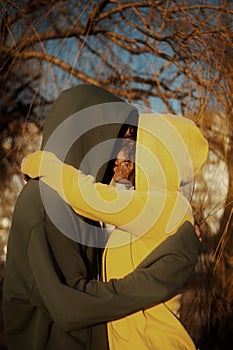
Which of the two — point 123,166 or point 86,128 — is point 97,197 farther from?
point 123,166

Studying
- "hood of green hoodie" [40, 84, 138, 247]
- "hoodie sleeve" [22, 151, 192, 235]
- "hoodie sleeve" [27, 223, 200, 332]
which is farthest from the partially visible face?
"hoodie sleeve" [27, 223, 200, 332]

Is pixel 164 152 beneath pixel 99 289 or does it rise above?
above

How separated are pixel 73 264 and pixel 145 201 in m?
0.24

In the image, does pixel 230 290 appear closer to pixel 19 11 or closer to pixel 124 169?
pixel 124 169

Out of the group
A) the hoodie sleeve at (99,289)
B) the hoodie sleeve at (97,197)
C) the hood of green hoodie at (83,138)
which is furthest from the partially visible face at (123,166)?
the hoodie sleeve at (99,289)

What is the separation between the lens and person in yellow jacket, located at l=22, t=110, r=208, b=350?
1188 millimetres

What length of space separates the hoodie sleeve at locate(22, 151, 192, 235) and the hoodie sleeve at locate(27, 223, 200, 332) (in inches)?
3.8

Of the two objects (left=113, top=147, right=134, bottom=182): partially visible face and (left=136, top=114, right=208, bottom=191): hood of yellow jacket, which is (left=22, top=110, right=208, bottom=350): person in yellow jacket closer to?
(left=136, top=114, right=208, bottom=191): hood of yellow jacket

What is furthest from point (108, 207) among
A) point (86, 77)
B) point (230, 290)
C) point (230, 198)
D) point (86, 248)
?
point (86, 77)

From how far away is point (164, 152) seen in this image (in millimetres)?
1347

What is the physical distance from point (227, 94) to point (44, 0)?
4.08ft

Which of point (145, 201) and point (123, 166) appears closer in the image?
point (145, 201)

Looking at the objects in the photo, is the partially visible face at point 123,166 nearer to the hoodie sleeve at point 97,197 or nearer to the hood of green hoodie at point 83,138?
the hood of green hoodie at point 83,138

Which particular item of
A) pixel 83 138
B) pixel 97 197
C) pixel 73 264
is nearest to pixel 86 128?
pixel 83 138
